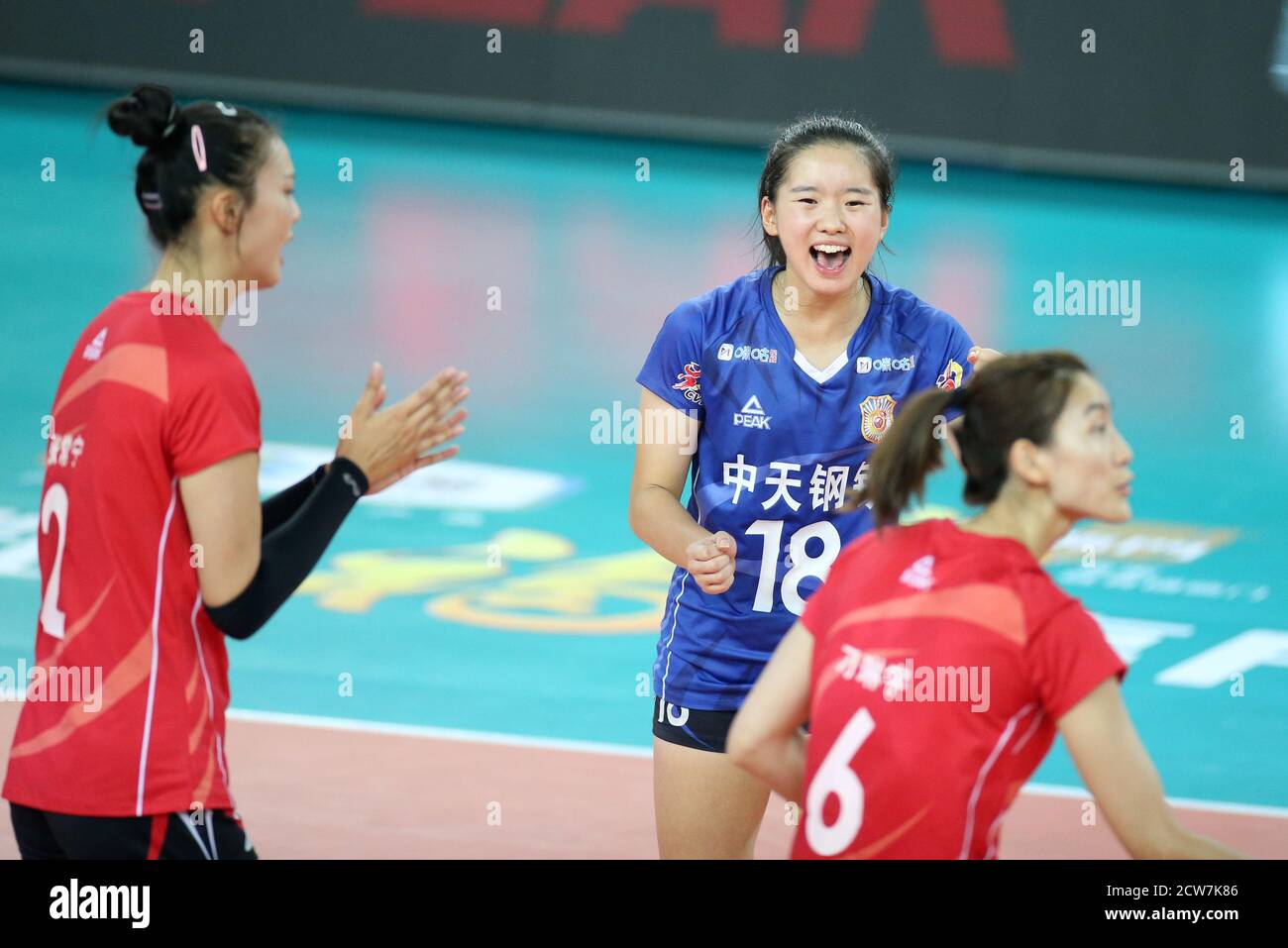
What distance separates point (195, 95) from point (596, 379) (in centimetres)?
991

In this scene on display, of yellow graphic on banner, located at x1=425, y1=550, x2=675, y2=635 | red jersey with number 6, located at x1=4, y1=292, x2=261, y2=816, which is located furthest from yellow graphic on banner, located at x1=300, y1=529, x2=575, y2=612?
red jersey with number 6, located at x1=4, y1=292, x2=261, y2=816

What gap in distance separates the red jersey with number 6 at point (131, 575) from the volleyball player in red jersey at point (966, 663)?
1.03 m

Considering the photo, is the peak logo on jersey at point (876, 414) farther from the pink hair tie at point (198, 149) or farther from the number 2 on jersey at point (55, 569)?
the number 2 on jersey at point (55, 569)

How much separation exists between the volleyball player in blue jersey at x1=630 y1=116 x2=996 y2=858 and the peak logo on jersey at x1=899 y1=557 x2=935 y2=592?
4.43 ft

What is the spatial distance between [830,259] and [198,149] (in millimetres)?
1582

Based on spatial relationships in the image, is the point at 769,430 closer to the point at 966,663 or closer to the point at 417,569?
the point at 966,663

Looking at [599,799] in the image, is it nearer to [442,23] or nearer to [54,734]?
[54,734]

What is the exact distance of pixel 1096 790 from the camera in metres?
2.62

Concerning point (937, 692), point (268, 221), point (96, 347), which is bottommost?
point (937, 692)

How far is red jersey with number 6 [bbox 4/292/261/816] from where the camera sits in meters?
3.04

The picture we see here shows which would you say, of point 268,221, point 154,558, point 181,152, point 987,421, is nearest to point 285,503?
point 154,558

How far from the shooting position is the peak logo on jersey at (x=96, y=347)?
10.3 feet

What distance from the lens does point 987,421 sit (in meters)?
2.93
